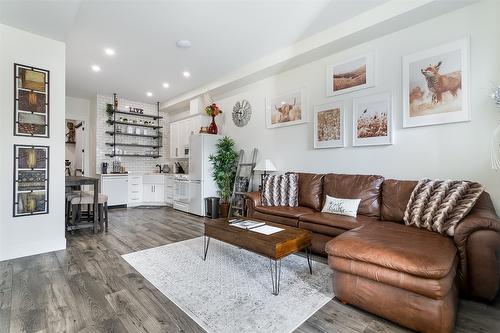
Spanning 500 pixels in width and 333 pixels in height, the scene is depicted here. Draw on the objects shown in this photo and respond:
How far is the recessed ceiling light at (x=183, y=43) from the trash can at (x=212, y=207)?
9.36 feet

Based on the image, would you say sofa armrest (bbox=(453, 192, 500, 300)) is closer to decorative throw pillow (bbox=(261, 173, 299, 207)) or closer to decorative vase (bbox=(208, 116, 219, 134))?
decorative throw pillow (bbox=(261, 173, 299, 207))

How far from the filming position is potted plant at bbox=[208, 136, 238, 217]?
5.11 metres

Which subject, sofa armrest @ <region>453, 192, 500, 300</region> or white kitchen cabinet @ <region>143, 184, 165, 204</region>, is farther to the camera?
white kitchen cabinet @ <region>143, 184, 165, 204</region>

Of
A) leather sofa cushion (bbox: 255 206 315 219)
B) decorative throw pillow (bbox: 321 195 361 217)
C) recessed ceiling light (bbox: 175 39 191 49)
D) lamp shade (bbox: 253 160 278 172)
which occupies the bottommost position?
leather sofa cushion (bbox: 255 206 315 219)

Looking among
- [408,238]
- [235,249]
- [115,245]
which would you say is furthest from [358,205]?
[115,245]

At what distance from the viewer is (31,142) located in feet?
9.83

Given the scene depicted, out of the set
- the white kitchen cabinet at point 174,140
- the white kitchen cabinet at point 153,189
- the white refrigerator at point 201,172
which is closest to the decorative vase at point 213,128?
the white refrigerator at point 201,172

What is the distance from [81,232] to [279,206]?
3243mm

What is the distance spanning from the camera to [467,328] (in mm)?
1649

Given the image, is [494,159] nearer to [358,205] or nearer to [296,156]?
[358,205]

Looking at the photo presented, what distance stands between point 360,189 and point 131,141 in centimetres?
617

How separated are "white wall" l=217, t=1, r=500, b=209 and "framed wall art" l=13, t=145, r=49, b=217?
3462 mm

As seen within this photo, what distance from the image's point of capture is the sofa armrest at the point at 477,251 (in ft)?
5.94

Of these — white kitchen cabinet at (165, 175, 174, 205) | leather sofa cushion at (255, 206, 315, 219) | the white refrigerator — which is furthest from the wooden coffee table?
white kitchen cabinet at (165, 175, 174, 205)
